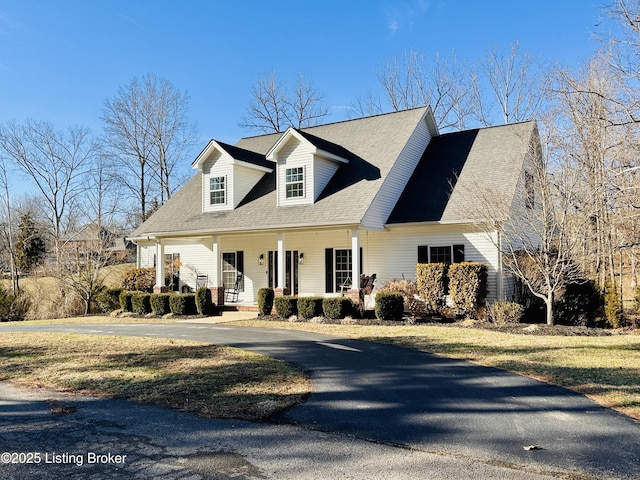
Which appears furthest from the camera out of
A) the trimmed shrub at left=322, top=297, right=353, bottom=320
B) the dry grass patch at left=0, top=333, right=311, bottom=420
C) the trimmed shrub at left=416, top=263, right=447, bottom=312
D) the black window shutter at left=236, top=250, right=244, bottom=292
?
the black window shutter at left=236, top=250, right=244, bottom=292

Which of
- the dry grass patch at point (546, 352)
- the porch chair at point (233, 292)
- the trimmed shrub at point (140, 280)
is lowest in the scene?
the dry grass patch at point (546, 352)

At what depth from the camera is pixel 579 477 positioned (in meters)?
3.99

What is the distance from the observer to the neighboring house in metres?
16.7

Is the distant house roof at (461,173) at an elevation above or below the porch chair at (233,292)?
above

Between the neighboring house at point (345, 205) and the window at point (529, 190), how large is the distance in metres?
0.15

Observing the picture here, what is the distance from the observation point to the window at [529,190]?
15.4m

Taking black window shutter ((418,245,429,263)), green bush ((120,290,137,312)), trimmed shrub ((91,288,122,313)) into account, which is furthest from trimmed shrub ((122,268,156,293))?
black window shutter ((418,245,429,263))

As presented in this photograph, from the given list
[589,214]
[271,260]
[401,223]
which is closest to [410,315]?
[401,223]

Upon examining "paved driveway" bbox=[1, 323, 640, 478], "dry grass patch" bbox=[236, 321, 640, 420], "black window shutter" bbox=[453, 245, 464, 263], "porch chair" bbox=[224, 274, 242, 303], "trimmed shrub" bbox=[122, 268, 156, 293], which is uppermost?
"black window shutter" bbox=[453, 245, 464, 263]

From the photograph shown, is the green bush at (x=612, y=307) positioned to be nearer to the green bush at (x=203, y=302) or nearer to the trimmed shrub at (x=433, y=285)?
the trimmed shrub at (x=433, y=285)

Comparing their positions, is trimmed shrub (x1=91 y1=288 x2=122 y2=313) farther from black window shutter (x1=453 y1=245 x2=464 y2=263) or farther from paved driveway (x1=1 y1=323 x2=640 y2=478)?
paved driveway (x1=1 y1=323 x2=640 y2=478)

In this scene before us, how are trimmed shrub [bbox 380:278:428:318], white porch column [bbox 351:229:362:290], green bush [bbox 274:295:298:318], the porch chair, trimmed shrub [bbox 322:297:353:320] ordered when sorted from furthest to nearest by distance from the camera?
the porch chair → green bush [bbox 274:295:298:318] → white porch column [bbox 351:229:362:290] → trimmed shrub [bbox 380:278:428:318] → trimmed shrub [bbox 322:297:353:320]

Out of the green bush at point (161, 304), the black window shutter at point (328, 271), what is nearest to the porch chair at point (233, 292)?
the green bush at point (161, 304)

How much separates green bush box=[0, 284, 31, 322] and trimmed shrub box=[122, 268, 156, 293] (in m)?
4.09
